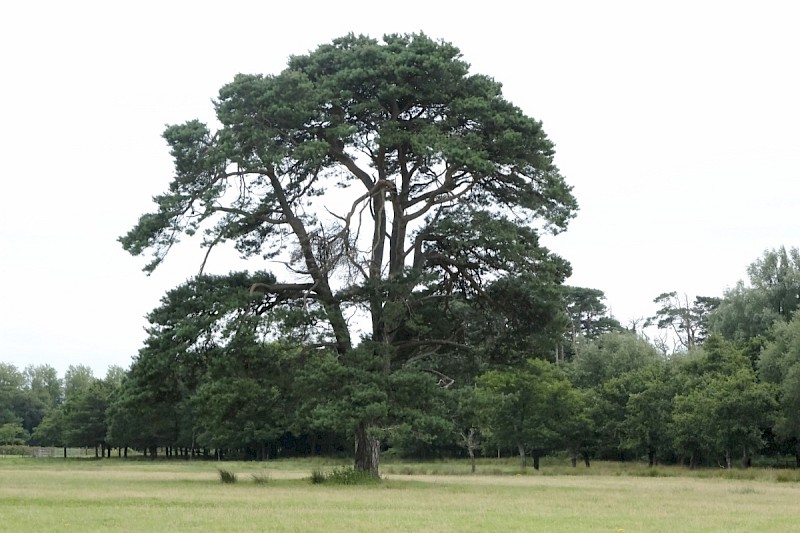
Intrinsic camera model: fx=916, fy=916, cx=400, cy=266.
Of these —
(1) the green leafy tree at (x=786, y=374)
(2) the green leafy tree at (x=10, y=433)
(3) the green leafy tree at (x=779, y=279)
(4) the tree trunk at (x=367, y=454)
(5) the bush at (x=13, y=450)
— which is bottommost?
(5) the bush at (x=13, y=450)

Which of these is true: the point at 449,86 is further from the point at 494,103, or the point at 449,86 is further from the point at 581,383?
the point at 581,383

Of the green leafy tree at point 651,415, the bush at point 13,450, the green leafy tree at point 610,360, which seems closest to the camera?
the green leafy tree at point 651,415

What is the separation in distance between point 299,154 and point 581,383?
54.5m

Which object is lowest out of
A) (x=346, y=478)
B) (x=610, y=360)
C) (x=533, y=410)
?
(x=346, y=478)

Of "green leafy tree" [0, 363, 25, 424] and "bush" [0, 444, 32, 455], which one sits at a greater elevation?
"green leafy tree" [0, 363, 25, 424]

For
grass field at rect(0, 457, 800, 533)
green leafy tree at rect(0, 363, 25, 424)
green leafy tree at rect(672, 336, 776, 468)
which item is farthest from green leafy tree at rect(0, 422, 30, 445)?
grass field at rect(0, 457, 800, 533)

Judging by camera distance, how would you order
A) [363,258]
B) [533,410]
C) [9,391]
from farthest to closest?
[9,391], [533,410], [363,258]

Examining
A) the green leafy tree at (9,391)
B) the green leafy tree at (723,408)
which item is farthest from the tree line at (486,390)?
the green leafy tree at (9,391)

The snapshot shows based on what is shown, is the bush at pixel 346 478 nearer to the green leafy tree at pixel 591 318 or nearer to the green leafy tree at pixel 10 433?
the green leafy tree at pixel 591 318

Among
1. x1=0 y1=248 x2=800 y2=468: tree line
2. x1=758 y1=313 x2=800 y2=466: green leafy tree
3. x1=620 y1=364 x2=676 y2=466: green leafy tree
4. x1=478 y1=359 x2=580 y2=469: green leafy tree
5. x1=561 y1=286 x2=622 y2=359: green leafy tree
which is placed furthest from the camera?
x1=561 y1=286 x2=622 y2=359: green leafy tree

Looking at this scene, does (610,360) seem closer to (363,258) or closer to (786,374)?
(786,374)

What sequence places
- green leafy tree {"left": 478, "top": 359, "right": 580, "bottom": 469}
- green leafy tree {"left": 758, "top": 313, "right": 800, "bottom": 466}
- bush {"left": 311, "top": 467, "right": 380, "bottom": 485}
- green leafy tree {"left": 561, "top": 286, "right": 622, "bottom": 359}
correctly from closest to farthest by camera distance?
bush {"left": 311, "top": 467, "right": 380, "bottom": 485}
green leafy tree {"left": 758, "top": 313, "right": 800, "bottom": 466}
green leafy tree {"left": 478, "top": 359, "right": 580, "bottom": 469}
green leafy tree {"left": 561, "top": 286, "right": 622, "bottom": 359}

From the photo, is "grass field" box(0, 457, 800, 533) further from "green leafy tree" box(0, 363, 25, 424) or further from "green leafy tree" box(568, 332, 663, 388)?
"green leafy tree" box(0, 363, 25, 424)

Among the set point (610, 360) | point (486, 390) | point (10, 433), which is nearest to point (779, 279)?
point (610, 360)
